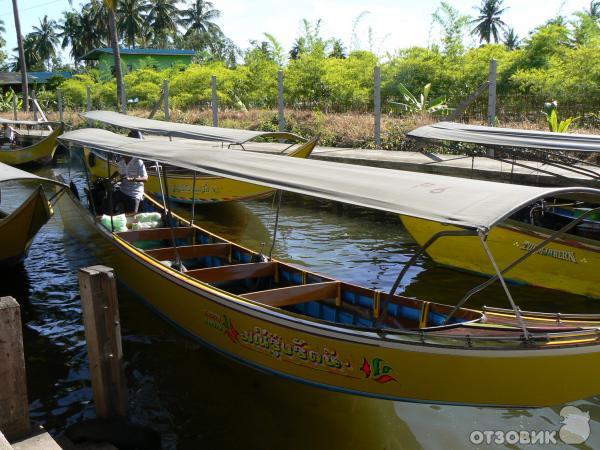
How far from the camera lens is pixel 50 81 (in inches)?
1618

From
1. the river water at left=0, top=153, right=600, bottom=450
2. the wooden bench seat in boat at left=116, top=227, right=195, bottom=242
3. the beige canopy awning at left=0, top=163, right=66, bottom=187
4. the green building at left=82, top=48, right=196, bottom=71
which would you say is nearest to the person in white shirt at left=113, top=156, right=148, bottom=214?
the river water at left=0, top=153, right=600, bottom=450

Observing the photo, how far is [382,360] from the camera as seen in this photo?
4.25 metres

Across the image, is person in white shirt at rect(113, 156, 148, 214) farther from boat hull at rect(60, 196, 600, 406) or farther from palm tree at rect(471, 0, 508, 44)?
palm tree at rect(471, 0, 508, 44)

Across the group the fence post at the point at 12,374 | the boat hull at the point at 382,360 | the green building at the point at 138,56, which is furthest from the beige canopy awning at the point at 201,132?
the green building at the point at 138,56

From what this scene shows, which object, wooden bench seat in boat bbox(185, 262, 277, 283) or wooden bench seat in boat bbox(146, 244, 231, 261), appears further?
wooden bench seat in boat bbox(146, 244, 231, 261)

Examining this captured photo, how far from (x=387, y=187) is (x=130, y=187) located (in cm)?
642

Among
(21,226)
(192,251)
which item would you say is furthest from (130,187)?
(192,251)

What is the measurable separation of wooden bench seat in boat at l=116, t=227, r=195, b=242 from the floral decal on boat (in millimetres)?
4482

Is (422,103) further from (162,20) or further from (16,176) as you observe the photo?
(162,20)

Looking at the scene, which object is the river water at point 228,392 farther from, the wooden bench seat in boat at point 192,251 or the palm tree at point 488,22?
the palm tree at point 488,22

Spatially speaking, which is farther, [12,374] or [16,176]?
[16,176]

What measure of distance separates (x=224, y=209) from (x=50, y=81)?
109ft

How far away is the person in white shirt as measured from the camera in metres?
9.82

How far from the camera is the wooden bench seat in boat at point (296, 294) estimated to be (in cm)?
545
